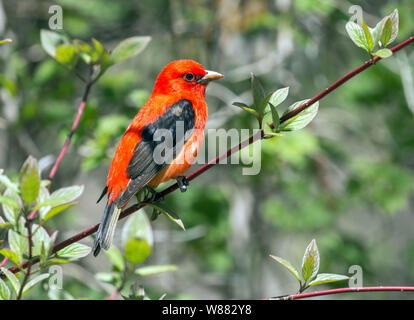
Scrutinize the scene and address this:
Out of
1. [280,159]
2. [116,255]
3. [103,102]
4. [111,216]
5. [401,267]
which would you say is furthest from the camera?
[401,267]

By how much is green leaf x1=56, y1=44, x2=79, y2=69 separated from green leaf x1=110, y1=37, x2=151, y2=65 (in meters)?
0.16

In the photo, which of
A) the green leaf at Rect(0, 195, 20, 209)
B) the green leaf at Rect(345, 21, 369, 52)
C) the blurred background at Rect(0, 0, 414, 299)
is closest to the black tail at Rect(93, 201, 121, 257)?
the green leaf at Rect(0, 195, 20, 209)

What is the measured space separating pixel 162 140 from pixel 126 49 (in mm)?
671

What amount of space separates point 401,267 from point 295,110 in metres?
6.09

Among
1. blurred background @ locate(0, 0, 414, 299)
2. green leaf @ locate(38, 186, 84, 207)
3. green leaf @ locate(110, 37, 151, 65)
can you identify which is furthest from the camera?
blurred background @ locate(0, 0, 414, 299)

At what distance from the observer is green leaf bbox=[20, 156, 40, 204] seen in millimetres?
1307

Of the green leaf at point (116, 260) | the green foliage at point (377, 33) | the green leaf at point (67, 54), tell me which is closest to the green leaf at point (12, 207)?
the green leaf at point (116, 260)

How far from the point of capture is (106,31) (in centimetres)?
610

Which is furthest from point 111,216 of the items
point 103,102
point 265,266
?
point 265,266

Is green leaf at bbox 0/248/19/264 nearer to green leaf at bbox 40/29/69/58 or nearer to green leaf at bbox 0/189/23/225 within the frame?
green leaf at bbox 0/189/23/225

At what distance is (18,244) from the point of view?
156 centimetres

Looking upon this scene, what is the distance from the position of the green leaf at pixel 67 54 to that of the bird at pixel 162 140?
0.54 m

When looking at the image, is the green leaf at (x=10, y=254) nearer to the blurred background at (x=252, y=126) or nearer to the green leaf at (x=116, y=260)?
the green leaf at (x=116, y=260)
